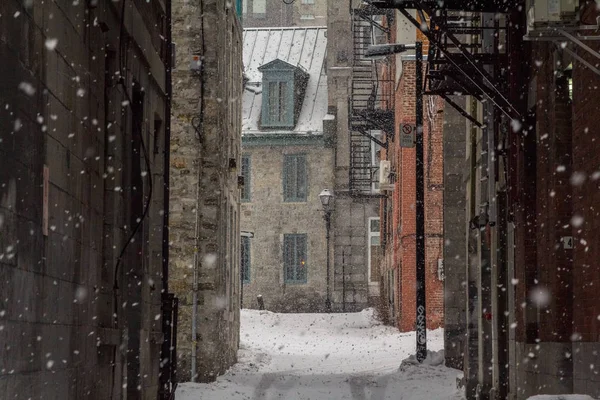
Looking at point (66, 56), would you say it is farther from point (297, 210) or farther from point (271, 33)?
point (271, 33)

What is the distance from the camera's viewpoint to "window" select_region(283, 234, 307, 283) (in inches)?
1778

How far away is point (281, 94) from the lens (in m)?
46.6

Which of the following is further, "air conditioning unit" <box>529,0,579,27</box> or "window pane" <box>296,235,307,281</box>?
"window pane" <box>296,235,307,281</box>

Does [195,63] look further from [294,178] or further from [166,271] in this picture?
[294,178]

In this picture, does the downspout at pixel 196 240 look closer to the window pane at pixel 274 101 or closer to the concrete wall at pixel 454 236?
the concrete wall at pixel 454 236

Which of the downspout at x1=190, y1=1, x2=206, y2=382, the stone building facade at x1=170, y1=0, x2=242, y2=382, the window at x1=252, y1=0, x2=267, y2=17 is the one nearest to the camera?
the stone building facade at x1=170, y1=0, x2=242, y2=382

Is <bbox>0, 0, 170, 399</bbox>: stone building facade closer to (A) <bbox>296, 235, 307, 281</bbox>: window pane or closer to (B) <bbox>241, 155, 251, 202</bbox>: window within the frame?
(A) <bbox>296, 235, 307, 281</bbox>: window pane

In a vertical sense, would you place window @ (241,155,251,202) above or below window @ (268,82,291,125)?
below

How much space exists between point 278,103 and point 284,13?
10.1 metres

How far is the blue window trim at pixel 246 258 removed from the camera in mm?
45469

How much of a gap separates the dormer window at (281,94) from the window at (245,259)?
15.5 feet

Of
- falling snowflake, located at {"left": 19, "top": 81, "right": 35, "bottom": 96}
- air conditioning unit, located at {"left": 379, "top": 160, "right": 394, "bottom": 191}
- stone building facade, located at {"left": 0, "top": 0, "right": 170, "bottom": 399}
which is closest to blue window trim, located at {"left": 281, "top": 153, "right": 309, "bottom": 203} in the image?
air conditioning unit, located at {"left": 379, "top": 160, "right": 394, "bottom": 191}

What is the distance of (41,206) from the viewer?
6957 millimetres

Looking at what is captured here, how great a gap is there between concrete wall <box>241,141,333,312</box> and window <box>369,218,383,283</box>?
1803mm
